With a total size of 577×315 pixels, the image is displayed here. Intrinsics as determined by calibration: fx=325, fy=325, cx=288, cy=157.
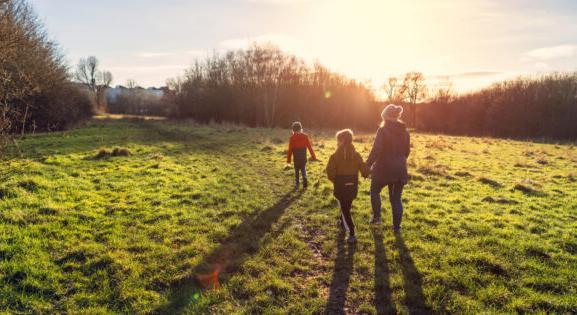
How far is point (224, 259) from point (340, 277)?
81.6 inches

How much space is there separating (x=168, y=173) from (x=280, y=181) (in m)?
4.30

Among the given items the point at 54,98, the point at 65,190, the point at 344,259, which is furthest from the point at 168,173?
the point at 54,98

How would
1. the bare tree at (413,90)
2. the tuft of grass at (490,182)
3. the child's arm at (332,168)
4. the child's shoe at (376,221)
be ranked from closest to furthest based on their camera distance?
the child's arm at (332,168)
the child's shoe at (376,221)
the tuft of grass at (490,182)
the bare tree at (413,90)

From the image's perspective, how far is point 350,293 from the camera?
4.86 metres

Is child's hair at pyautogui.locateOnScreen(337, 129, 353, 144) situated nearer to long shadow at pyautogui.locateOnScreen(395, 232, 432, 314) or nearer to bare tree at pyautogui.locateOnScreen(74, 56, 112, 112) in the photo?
long shadow at pyautogui.locateOnScreen(395, 232, 432, 314)

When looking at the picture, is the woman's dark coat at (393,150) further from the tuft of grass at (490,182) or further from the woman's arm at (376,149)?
the tuft of grass at (490,182)

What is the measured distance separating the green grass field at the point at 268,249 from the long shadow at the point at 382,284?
0.07 ft

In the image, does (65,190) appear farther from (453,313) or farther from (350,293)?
(453,313)

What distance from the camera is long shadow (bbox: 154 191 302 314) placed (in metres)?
4.66

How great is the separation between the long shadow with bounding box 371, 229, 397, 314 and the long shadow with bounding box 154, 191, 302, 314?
228 cm

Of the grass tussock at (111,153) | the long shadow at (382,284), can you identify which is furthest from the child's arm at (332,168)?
the grass tussock at (111,153)

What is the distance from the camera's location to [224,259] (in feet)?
19.2

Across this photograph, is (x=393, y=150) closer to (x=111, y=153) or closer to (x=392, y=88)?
(x=111, y=153)

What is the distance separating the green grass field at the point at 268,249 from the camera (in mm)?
4621
